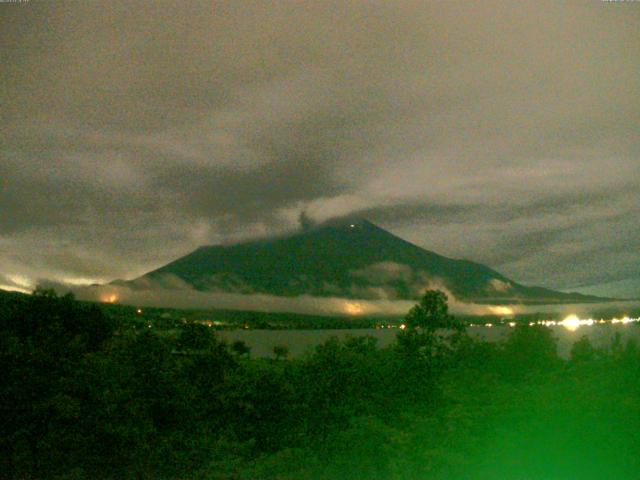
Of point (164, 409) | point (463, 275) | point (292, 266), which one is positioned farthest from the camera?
point (292, 266)

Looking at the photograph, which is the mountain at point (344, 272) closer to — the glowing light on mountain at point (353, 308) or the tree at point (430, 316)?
the glowing light on mountain at point (353, 308)

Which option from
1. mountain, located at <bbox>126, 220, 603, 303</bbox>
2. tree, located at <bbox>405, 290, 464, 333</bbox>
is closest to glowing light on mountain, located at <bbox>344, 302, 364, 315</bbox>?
mountain, located at <bbox>126, 220, 603, 303</bbox>

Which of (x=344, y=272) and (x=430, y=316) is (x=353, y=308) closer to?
(x=344, y=272)

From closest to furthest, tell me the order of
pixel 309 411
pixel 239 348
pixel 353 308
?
pixel 309 411
pixel 239 348
pixel 353 308

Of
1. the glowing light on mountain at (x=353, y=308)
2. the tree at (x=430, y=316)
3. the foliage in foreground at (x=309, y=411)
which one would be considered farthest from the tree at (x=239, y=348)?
the glowing light on mountain at (x=353, y=308)

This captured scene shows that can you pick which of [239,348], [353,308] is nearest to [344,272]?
[353,308]

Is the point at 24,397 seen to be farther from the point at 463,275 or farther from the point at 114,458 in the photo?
the point at 463,275

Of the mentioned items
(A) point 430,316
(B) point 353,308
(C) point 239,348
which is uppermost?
(A) point 430,316

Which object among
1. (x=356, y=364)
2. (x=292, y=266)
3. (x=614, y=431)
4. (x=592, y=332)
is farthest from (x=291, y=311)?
(x=614, y=431)

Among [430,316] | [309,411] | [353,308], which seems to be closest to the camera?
[309,411]

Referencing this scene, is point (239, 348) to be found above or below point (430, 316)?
below
